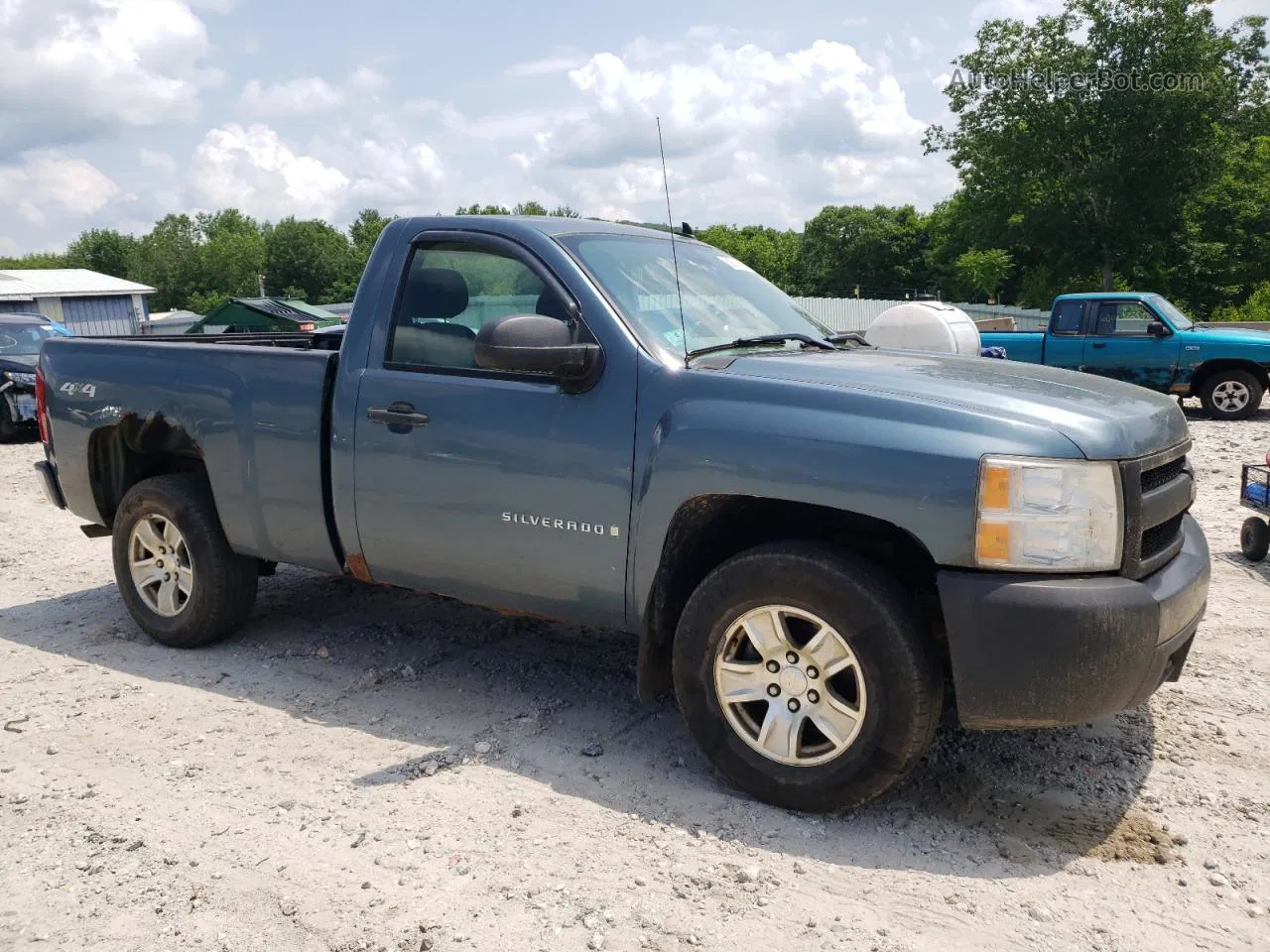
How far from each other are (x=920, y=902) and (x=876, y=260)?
85.9m

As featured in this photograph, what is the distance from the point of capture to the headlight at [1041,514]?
3.14 metres

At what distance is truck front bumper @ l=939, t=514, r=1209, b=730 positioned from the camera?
3131mm

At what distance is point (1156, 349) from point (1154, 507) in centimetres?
1233

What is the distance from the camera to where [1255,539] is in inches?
258

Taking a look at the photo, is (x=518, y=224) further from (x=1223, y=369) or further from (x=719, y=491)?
(x=1223, y=369)

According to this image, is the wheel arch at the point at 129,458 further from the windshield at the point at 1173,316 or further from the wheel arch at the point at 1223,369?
the windshield at the point at 1173,316

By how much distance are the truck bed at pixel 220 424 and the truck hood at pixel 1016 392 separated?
1896 millimetres

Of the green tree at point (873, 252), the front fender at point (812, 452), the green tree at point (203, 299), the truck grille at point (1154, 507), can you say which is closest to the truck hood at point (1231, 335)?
the truck grille at point (1154, 507)

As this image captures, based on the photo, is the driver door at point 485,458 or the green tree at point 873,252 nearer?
the driver door at point 485,458

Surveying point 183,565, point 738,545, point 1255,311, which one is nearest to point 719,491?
point 738,545

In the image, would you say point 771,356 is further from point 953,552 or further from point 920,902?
point 920,902

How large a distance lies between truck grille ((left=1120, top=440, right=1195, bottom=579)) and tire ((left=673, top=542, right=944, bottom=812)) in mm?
674

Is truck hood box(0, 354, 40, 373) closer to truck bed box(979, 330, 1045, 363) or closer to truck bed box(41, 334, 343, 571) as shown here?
truck bed box(41, 334, 343, 571)

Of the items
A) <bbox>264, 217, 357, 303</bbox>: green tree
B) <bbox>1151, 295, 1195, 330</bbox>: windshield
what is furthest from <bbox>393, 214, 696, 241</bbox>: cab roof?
<bbox>264, 217, 357, 303</bbox>: green tree
